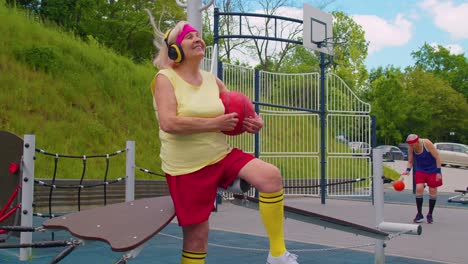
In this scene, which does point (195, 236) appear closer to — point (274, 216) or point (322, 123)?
point (274, 216)

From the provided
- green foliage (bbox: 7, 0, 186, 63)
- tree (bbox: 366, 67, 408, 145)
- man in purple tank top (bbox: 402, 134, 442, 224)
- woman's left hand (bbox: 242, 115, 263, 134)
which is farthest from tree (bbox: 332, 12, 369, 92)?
woman's left hand (bbox: 242, 115, 263, 134)

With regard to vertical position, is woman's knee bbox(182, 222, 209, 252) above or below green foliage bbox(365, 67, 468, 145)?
below

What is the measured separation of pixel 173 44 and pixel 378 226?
2.74 m

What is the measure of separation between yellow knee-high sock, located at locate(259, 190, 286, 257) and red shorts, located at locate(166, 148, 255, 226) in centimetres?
22

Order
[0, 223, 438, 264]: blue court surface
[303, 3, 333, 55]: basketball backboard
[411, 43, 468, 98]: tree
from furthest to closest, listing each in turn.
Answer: [411, 43, 468, 98]: tree → [303, 3, 333, 55]: basketball backboard → [0, 223, 438, 264]: blue court surface

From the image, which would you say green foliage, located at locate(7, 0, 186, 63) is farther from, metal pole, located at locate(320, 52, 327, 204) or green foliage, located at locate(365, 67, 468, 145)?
green foliage, located at locate(365, 67, 468, 145)

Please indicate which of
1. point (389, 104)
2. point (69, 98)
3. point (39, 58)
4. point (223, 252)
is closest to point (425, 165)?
point (223, 252)

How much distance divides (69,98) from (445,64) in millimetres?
57675

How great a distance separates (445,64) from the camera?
208 feet

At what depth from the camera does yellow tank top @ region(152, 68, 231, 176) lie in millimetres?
2992

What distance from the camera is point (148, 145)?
13.5 metres

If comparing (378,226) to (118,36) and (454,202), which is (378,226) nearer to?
(454,202)

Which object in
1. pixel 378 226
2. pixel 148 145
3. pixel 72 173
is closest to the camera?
pixel 378 226

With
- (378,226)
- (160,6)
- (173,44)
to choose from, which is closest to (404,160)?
(160,6)
